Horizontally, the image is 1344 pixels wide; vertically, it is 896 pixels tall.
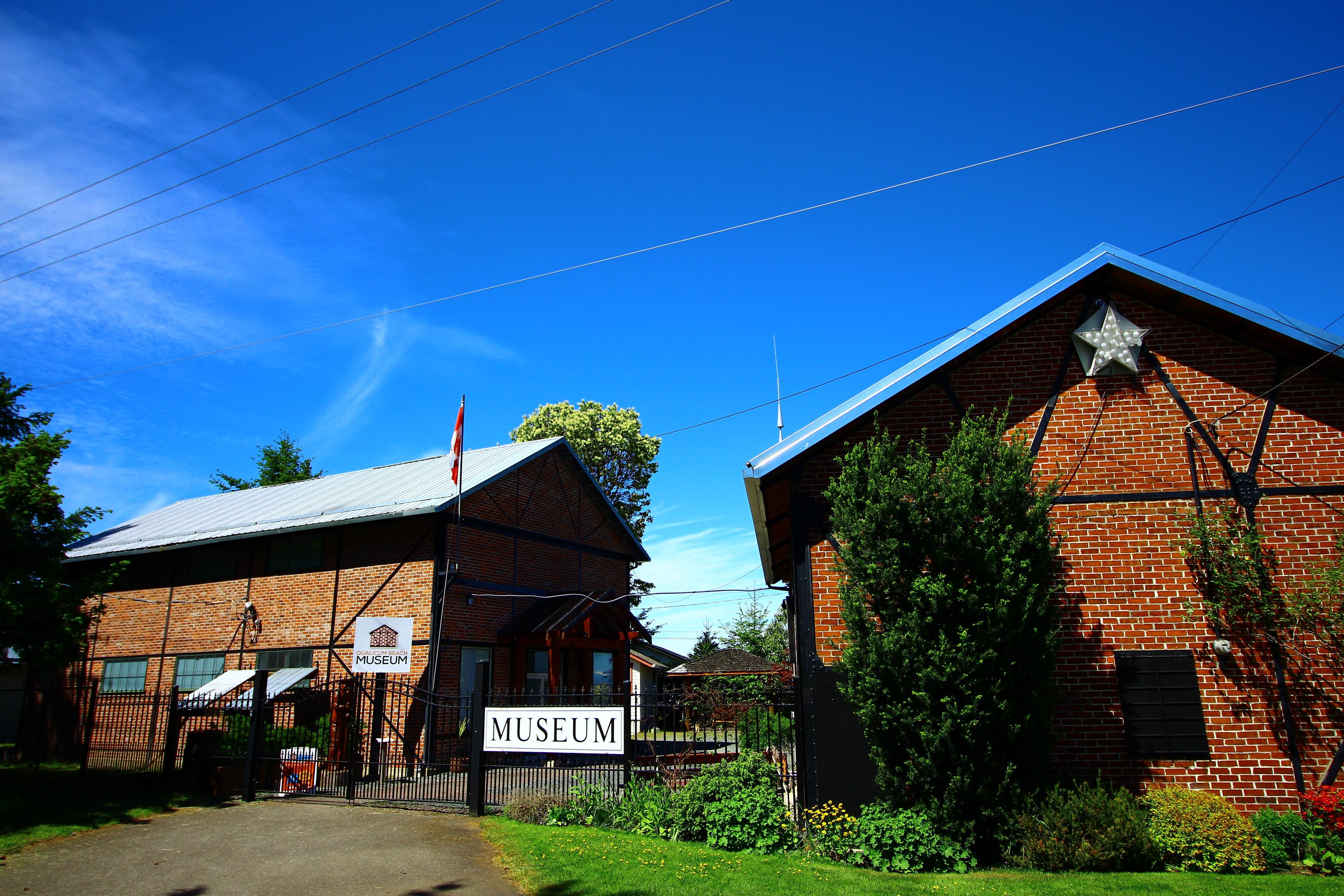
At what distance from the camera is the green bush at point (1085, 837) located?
27.5 feet

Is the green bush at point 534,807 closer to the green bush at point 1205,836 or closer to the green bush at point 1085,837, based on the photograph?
the green bush at point 1085,837

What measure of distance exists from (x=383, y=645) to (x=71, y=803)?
5.43 meters

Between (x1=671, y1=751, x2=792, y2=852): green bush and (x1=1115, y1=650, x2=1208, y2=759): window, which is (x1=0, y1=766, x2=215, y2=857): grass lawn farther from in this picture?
(x1=1115, y1=650, x2=1208, y2=759): window

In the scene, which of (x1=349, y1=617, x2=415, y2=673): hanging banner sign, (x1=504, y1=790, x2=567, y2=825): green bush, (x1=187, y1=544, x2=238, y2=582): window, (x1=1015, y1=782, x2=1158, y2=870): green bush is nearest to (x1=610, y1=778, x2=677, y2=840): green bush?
(x1=504, y1=790, x2=567, y2=825): green bush

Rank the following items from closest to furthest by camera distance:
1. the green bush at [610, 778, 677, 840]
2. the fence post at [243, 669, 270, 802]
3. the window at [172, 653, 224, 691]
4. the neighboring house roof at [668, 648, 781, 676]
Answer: the green bush at [610, 778, 677, 840] → the fence post at [243, 669, 270, 802] → the window at [172, 653, 224, 691] → the neighboring house roof at [668, 648, 781, 676]

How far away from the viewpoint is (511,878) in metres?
8.21

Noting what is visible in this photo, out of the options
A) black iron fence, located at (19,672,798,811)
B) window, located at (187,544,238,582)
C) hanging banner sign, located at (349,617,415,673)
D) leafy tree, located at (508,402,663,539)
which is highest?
leafy tree, located at (508,402,663,539)

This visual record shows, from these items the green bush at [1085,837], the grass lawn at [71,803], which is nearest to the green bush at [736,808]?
the green bush at [1085,837]

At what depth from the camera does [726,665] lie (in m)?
33.6

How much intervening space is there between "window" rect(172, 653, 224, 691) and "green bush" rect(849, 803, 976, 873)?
17.7 meters

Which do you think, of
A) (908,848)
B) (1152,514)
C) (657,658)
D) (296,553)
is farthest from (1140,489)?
(657,658)

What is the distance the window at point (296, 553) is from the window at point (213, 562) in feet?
5.15

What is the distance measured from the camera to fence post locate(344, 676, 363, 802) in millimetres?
12625

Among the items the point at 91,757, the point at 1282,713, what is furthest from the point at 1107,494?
the point at 91,757
